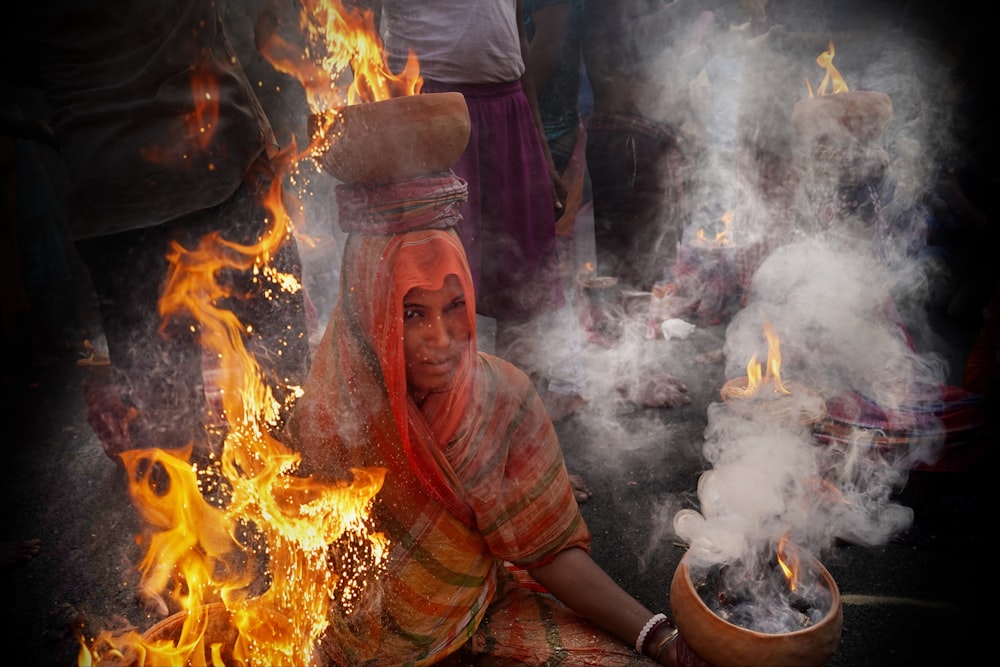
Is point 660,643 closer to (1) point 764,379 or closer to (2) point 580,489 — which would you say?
(2) point 580,489

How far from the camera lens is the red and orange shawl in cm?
203

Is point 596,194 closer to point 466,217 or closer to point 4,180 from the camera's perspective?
point 466,217

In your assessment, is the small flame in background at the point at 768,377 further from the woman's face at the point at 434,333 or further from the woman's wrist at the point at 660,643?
the woman's face at the point at 434,333

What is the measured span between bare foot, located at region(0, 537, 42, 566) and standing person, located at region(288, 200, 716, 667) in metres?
2.36

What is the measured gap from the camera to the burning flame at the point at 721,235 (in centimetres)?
668

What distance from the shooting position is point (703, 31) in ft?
17.8

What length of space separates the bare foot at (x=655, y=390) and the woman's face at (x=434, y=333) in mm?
2906

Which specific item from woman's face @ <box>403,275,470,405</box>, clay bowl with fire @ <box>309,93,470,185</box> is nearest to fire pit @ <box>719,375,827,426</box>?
woman's face @ <box>403,275,470,405</box>

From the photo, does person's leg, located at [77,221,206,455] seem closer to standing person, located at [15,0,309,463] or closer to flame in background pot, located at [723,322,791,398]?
standing person, located at [15,0,309,463]

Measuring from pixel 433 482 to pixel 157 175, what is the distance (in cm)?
231

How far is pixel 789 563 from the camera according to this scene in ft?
5.98

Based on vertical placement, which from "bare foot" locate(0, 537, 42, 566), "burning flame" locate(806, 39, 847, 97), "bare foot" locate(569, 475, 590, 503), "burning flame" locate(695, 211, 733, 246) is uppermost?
"burning flame" locate(806, 39, 847, 97)

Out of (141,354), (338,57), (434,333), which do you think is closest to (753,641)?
(434,333)

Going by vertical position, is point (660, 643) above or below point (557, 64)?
below
